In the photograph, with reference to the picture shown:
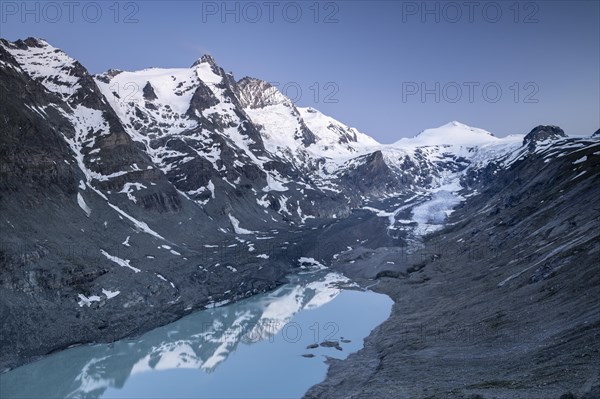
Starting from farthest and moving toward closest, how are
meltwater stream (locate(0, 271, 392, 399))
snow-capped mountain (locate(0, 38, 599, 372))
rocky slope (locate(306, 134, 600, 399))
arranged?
snow-capped mountain (locate(0, 38, 599, 372)) → meltwater stream (locate(0, 271, 392, 399)) → rocky slope (locate(306, 134, 600, 399))

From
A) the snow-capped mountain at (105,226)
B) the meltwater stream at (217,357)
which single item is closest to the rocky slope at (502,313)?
the meltwater stream at (217,357)

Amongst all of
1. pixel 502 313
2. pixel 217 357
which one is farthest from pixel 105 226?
pixel 502 313

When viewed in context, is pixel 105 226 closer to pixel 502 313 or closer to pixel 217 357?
pixel 217 357

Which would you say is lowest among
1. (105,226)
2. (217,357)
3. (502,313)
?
(217,357)

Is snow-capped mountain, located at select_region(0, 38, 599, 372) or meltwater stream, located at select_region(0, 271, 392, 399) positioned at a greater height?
snow-capped mountain, located at select_region(0, 38, 599, 372)

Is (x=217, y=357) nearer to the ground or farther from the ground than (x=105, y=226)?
nearer to the ground

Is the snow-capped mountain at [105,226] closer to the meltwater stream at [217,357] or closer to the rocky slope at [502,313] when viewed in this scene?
Result: the meltwater stream at [217,357]

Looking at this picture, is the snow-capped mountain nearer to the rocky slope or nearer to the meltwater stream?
the meltwater stream

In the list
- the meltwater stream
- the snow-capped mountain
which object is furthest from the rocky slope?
the snow-capped mountain
